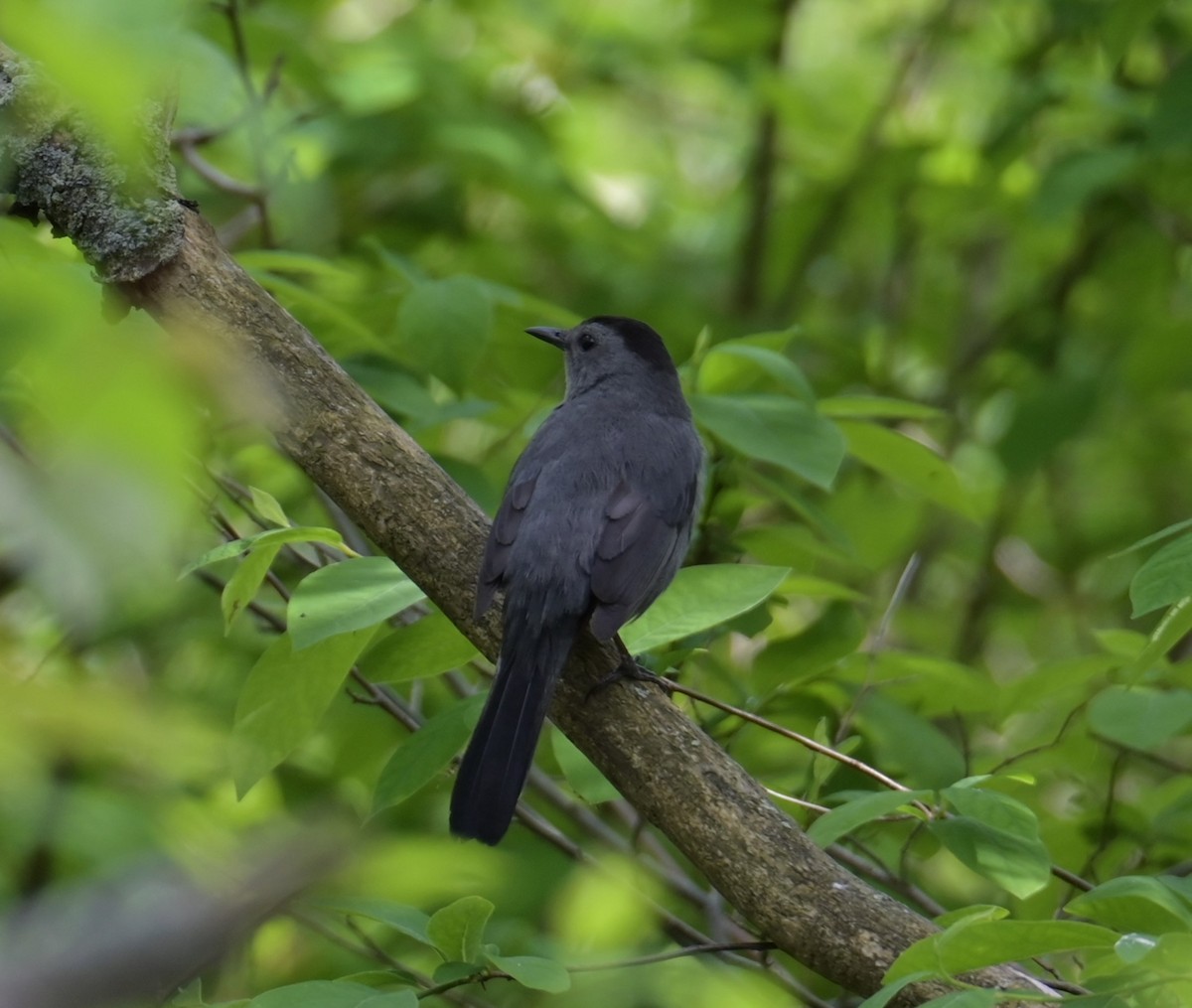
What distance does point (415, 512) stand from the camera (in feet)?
8.21

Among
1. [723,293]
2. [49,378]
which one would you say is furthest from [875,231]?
[49,378]

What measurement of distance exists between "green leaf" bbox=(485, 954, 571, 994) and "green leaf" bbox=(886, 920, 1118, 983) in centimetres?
52

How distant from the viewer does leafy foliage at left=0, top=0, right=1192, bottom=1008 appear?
5.31ft

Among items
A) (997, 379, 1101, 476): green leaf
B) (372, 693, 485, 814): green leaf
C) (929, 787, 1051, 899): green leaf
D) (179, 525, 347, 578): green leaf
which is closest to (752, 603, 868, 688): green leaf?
(372, 693, 485, 814): green leaf

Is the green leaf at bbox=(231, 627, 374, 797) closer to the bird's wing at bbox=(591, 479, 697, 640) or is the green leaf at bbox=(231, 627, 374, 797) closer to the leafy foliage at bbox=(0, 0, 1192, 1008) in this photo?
the leafy foliage at bbox=(0, 0, 1192, 1008)

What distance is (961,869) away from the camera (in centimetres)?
489

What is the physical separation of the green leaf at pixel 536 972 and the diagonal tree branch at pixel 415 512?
1.28ft

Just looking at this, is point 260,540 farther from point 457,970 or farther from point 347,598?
point 457,970

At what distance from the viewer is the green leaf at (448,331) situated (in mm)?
3006

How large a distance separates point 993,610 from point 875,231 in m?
1.66

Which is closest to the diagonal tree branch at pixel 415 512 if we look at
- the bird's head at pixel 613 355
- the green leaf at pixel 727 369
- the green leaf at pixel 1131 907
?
the green leaf at pixel 1131 907

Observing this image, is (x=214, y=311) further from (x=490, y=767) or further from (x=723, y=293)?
(x=723, y=293)

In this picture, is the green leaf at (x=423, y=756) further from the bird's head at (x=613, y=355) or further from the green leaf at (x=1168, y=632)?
the bird's head at (x=613, y=355)

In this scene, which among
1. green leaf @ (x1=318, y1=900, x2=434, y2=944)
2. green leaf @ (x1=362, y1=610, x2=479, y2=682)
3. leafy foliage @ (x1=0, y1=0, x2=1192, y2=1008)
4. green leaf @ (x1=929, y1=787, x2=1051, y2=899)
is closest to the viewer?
leafy foliage @ (x1=0, y1=0, x2=1192, y2=1008)
